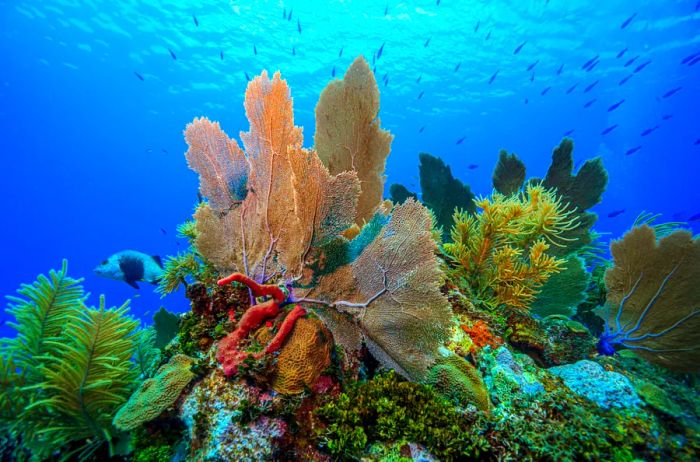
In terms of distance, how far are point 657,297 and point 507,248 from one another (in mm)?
1725

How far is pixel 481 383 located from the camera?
2252mm

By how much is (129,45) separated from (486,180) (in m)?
84.9

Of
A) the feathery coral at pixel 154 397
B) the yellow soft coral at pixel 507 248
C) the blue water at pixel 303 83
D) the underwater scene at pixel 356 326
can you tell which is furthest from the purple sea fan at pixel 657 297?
the blue water at pixel 303 83

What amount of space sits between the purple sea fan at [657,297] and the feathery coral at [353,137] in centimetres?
299

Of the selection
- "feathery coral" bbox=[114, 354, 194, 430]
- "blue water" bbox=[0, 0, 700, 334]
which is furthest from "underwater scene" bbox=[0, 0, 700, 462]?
"blue water" bbox=[0, 0, 700, 334]

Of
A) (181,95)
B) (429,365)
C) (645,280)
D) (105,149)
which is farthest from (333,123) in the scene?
(105,149)

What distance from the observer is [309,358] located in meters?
2.13

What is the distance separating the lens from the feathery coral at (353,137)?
167 inches

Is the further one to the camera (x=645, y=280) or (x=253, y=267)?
(x=645, y=280)

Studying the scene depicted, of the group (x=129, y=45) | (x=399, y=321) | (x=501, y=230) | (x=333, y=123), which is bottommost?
(x=399, y=321)

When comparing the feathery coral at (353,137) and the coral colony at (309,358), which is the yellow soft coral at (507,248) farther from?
the feathery coral at (353,137)

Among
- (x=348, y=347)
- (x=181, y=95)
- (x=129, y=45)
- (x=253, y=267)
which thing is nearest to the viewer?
(x=348, y=347)

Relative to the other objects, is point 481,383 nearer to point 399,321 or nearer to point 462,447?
point 462,447

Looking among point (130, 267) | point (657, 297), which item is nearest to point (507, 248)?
point (657, 297)
